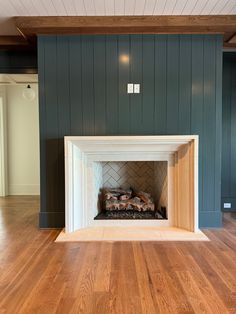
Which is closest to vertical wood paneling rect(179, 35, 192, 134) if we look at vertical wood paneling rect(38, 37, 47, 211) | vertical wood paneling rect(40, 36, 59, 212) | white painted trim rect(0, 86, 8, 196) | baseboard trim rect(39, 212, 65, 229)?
vertical wood paneling rect(40, 36, 59, 212)

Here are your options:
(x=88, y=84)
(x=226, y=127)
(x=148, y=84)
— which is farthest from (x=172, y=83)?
(x=226, y=127)

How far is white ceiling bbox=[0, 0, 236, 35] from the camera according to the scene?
2607 mm

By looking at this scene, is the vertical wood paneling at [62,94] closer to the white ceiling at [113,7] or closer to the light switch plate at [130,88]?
the white ceiling at [113,7]

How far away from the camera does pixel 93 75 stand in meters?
3.16

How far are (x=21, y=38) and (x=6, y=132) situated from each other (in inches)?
99.9

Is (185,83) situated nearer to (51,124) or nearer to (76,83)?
(76,83)

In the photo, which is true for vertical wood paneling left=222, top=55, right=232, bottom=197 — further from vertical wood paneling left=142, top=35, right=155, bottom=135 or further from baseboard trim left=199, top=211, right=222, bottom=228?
vertical wood paneling left=142, top=35, right=155, bottom=135

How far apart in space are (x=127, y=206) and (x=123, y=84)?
163 centimetres

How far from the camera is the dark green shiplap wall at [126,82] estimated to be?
314cm

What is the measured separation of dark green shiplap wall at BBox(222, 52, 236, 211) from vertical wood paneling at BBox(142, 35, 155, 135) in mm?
1554

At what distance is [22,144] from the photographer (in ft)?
18.0

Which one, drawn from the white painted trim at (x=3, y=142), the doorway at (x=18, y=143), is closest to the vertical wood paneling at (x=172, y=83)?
the doorway at (x=18, y=143)

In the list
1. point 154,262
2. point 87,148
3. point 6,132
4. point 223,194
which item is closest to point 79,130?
point 87,148

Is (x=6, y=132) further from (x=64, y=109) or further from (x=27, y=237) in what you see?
(x=27, y=237)
